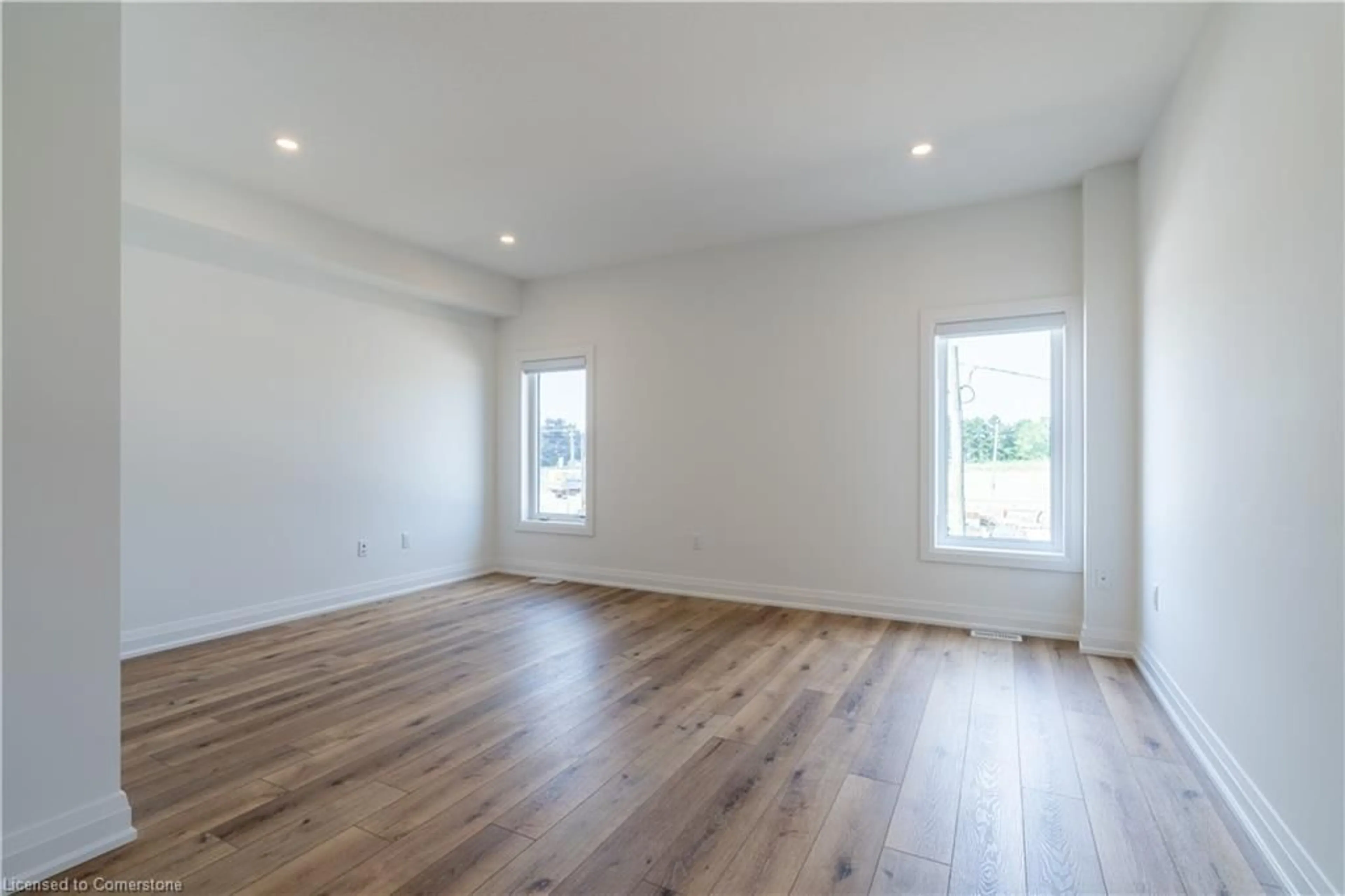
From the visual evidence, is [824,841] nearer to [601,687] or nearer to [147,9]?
[601,687]

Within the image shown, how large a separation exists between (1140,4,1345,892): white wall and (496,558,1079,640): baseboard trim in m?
1.05

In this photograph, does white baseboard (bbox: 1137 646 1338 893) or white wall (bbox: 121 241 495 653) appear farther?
white wall (bbox: 121 241 495 653)

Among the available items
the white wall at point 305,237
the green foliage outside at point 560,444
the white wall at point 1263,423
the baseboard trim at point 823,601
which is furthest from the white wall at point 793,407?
the white wall at point 1263,423

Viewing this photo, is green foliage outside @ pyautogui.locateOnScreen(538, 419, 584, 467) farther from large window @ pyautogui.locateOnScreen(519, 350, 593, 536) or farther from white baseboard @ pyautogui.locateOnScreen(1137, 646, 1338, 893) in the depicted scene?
white baseboard @ pyautogui.locateOnScreen(1137, 646, 1338, 893)

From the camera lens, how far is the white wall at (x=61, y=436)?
153cm

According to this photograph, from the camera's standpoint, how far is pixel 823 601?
14.3 feet

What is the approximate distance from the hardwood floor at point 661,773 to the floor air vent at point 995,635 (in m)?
0.11

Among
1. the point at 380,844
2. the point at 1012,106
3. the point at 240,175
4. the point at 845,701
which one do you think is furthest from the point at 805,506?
the point at 240,175

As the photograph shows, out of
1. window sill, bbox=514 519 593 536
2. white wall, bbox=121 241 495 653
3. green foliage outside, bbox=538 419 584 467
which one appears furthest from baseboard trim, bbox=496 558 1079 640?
white wall, bbox=121 241 495 653

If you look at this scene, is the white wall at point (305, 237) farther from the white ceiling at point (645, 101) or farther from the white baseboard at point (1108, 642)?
the white baseboard at point (1108, 642)

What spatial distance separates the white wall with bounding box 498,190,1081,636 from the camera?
391 centimetres

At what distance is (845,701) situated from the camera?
2.74 m

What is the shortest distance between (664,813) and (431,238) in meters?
4.15

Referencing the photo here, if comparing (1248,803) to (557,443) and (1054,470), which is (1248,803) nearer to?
(1054,470)
